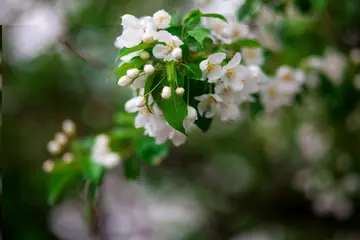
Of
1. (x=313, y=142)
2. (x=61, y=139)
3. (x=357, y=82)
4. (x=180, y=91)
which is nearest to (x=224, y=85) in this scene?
(x=180, y=91)

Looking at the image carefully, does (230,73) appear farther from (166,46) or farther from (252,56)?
(252,56)

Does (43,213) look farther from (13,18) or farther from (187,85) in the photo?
(187,85)

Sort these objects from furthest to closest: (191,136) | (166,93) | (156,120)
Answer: (191,136) → (156,120) → (166,93)

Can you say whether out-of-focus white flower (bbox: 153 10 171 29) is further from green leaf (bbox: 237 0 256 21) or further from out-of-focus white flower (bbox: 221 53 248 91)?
green leaf (bbox: 237 0 256 21)

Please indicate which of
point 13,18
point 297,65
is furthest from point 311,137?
point 13,18

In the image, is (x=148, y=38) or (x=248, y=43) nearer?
(x=148, y=38)

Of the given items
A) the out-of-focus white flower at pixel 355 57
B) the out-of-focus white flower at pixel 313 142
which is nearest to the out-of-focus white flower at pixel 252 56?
the out-of-focus white flower at pixel 355 57
